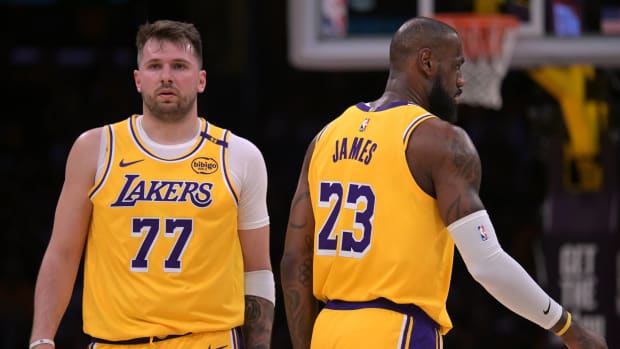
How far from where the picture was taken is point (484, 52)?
8414mm

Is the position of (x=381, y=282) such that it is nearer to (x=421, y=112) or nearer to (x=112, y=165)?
(x=421, y=112)

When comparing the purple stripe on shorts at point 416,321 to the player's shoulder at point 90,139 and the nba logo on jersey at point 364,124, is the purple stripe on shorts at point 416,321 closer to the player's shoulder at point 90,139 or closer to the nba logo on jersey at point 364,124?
the nba logo on jersey at point 364,124

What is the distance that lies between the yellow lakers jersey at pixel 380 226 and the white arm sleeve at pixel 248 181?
0.32 meters

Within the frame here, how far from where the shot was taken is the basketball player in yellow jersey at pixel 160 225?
170 inches

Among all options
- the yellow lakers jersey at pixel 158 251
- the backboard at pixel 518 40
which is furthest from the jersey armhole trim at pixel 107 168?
the backboard at pixel 518 40

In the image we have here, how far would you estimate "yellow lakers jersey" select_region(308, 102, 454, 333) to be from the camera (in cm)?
413

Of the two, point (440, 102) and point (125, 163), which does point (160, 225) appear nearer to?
point (125, 163)

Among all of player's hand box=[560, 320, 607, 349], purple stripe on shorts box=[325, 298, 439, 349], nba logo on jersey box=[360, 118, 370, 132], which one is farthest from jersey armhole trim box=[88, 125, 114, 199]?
player's hand box=[560, 320, 607, 349]

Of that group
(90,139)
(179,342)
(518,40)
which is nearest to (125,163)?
(90,139)

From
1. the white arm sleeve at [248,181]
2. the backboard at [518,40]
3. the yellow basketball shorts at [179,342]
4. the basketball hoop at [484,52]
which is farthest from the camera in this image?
the backboard at [518,40]

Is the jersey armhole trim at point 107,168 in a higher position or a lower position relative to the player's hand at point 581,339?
higher

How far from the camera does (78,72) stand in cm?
1645

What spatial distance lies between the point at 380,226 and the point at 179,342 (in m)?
0.85

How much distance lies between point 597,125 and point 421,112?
22.7 feet
